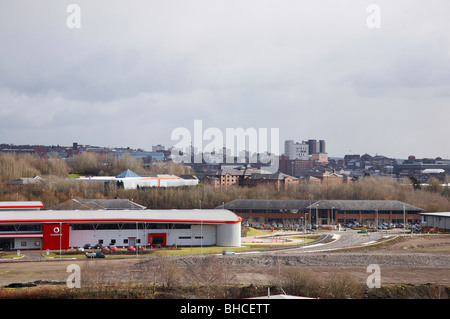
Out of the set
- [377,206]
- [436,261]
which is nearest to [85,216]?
[436,261]

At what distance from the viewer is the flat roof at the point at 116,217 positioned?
117 feet

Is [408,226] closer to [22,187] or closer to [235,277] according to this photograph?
[235,277]

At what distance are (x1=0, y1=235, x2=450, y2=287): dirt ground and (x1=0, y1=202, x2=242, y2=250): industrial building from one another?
4.38 meters

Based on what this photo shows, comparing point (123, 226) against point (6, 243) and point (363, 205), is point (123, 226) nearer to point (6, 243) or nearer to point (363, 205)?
point (6, 243)

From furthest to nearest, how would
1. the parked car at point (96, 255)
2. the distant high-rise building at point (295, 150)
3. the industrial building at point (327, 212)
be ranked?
the distant high-rise building at point (295, 150)
the industrial building at point (327, 212)
the parked car at point (96, 255)

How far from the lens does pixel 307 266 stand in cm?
3066

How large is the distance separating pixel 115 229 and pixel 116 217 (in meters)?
Result: 0.74

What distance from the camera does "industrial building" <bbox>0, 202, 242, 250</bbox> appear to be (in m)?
35.6

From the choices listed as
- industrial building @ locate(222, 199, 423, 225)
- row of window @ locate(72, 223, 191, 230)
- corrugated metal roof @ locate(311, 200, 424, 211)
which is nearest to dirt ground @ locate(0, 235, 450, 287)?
row of window @ locate(72, 223, 191, 230)

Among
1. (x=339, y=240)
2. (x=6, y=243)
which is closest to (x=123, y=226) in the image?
(x=6, y=243)

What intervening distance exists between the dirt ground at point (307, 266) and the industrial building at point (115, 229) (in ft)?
14.4
